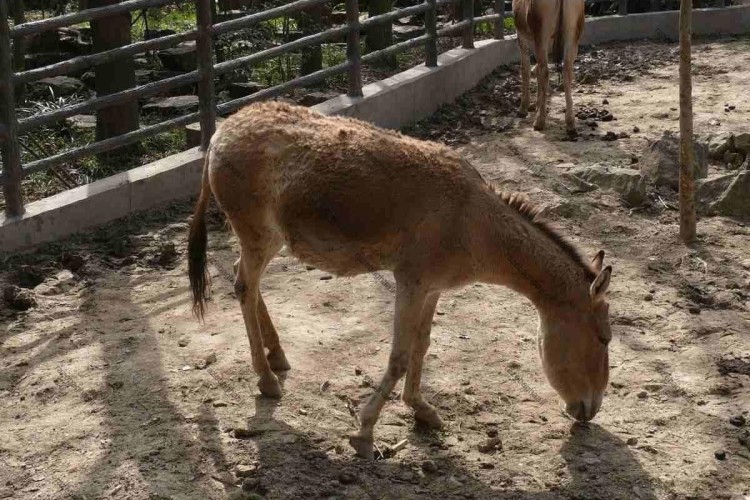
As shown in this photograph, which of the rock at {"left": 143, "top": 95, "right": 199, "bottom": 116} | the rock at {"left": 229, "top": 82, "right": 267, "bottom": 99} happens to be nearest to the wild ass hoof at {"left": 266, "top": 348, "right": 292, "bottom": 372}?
the rock at {"left": 143, "top": 95, "right": 199, "bottom": 116}

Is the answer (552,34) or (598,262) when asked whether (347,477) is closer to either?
(598,262)

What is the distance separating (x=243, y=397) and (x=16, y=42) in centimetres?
666

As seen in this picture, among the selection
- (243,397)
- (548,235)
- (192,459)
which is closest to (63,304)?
(243,397)

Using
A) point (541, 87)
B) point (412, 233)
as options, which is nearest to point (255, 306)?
point (412, 233)

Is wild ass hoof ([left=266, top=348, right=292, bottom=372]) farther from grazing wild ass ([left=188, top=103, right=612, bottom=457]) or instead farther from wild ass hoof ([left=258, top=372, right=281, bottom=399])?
grazing wild ass ([left=188, top=103, right=612, bottom=457])

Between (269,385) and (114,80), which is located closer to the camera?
(269,385)

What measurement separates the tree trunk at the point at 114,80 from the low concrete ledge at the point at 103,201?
112 centimetres

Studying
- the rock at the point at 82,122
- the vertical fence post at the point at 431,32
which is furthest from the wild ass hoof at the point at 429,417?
the vertical fence post at the point at 431,32

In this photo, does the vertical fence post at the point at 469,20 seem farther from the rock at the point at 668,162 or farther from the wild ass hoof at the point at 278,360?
the wild ass hoof at the point at 278,360

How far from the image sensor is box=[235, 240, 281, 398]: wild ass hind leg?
17.9ft

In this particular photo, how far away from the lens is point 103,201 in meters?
7.68

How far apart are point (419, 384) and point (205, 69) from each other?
4.18 meters

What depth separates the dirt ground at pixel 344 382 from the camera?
4.82 m

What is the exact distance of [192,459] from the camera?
4887mm
